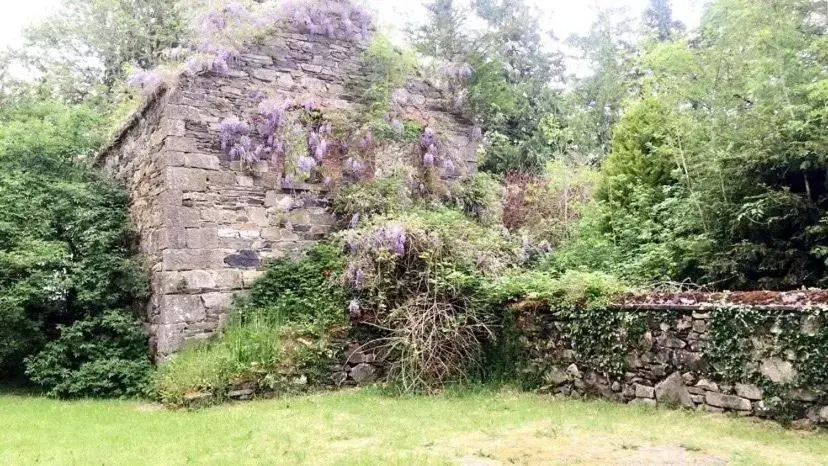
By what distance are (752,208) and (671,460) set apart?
3318 millimetres

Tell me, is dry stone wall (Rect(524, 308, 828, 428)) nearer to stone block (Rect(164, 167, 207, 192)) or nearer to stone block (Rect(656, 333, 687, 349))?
stone block (Rect(656, 333, 687, 349))

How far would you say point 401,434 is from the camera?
16.6ft

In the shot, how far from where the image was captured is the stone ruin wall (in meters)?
7.78

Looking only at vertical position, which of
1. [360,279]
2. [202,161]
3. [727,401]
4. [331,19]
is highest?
[331,19]

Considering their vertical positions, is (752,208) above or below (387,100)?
below

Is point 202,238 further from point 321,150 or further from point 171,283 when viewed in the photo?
point 321,150

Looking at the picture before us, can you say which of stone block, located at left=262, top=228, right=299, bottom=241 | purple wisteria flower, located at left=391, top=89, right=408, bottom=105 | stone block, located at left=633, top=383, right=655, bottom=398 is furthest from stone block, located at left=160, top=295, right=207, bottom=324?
stone block, located at left=633, top=383, right=655, bottom=398

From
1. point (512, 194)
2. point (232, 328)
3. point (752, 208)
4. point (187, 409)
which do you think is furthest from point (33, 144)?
point (752, 208)

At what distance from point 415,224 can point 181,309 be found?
2.95 m

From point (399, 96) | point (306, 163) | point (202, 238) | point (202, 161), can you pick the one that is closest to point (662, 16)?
point (399, 96)

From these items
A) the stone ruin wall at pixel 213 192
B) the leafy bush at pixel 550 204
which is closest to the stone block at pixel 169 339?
the stone ruin wall at pixel 213 192

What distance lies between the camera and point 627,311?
5.91 metres

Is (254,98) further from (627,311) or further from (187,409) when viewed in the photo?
(627,311)

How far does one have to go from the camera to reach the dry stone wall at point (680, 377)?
4711 mm
